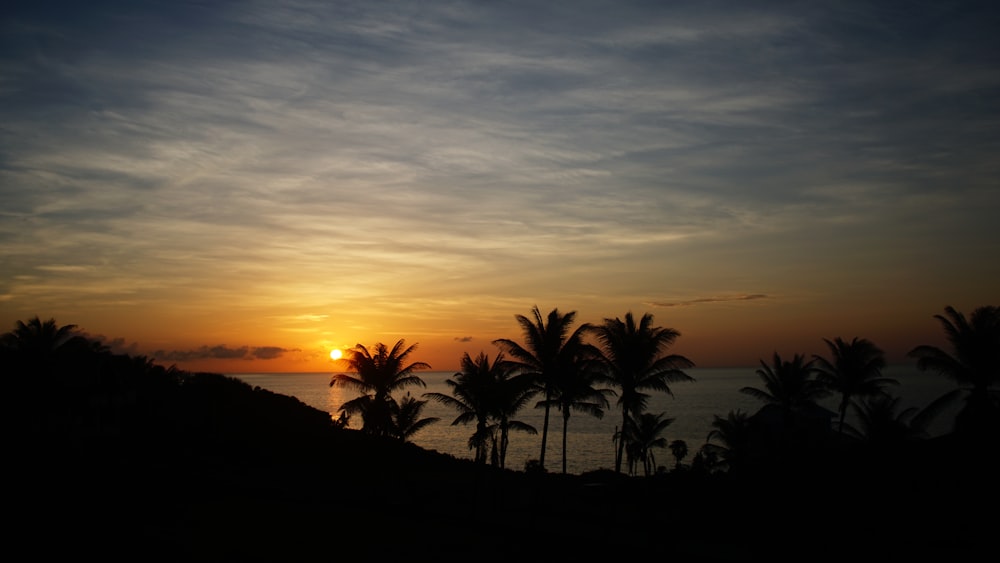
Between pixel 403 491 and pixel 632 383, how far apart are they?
54.4 feet

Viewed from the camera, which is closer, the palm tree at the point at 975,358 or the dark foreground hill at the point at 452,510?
the dark foreground hill at the point at 452,510

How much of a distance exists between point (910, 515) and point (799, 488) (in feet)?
11.7

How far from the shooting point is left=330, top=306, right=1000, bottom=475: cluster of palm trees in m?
31.3

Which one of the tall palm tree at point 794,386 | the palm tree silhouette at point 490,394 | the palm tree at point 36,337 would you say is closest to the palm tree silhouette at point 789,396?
the tall palm tree at point 794,386

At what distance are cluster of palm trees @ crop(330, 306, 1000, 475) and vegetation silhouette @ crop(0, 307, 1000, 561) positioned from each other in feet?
0.68

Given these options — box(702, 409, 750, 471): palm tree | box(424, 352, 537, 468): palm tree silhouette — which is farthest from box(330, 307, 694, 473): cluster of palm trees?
box(702, 409, 750, 471): palm tree

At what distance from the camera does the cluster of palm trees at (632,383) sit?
31297mm

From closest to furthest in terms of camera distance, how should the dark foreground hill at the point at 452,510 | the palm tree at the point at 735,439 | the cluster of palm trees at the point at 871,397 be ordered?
the dark foreground hill at the point at 452,510, the cluster of palm trees at the point at 871,397, the palm tree at the point at 735,439

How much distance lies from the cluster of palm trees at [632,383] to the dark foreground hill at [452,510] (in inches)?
179

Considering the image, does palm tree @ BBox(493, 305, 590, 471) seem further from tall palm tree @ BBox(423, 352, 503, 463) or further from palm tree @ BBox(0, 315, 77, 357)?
palm tree @ BBox(0, 315, 77, 357)

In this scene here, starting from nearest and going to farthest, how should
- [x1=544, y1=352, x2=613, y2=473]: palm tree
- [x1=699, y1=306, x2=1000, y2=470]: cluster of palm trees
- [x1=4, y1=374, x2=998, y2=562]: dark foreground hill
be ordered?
1. [x1=4, y1=374, x2=998, y2=562]: dark foreground hill
2. [x1=699, y1=306, x2=1000, y2=470]: cluster of palm trees
3. [x1=544, y1=352, x2=613, y2=473]: palm tree

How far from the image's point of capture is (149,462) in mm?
26578

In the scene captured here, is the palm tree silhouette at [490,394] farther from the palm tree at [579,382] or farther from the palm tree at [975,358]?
the palm tree at [975,358]

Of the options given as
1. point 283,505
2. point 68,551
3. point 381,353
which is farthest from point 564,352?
point 68,551
